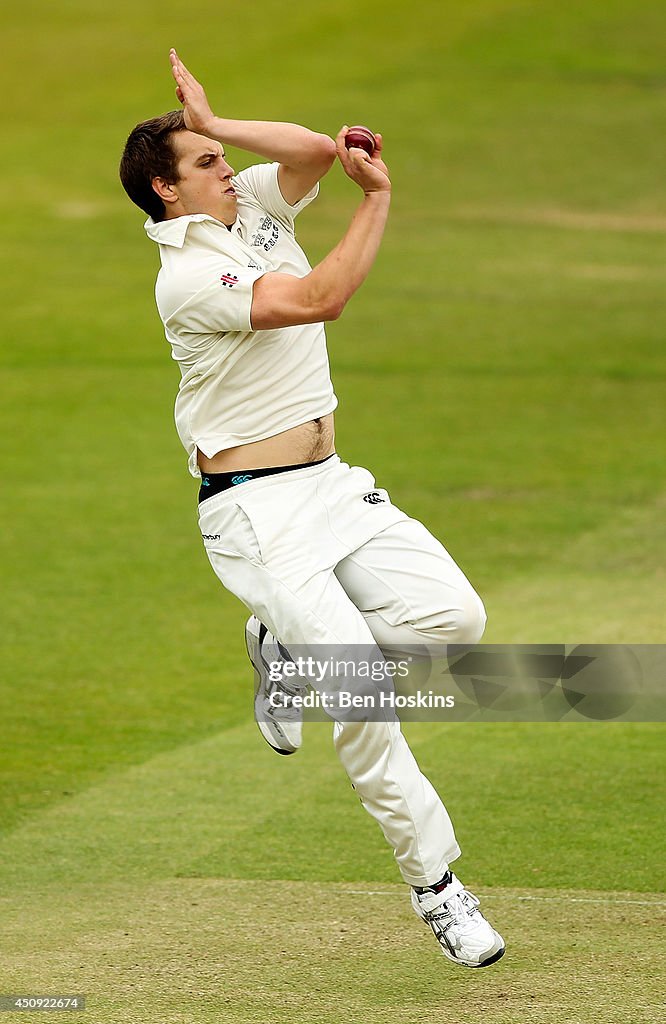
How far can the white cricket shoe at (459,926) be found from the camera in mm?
4164

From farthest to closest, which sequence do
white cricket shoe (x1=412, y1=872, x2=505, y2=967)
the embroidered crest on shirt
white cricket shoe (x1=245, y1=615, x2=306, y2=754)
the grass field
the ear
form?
white cricket shoe (x1=245, y1=615, x2=306, y2=754) < the embroidered crest on shirt < the grass field < the ear < white cricket shoe (x1=412, y1=872, x2=505, y2=967)

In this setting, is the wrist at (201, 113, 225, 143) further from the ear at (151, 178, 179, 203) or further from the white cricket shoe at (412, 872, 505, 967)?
the white cricket shoe at (412, 872, 505, 967)

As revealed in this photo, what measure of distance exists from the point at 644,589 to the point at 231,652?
2470 millimetres

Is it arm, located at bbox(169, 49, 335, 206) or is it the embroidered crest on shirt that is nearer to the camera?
arm, located at bbox(169, 49, 335, 206)

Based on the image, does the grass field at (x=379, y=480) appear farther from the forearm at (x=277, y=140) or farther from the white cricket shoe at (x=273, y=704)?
the forearm at (x=277, y=140)

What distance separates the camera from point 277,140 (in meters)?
4.56

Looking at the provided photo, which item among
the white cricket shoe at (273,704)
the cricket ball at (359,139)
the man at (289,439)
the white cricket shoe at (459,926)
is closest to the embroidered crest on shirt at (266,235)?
the man at (289,439)

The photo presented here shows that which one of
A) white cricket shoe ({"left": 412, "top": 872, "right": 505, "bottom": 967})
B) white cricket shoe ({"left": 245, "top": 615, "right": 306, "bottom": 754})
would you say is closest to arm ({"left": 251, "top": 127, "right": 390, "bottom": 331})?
white cricket shoe ({"left": 245, "top": 615, "right": 306, "bottom": 754})

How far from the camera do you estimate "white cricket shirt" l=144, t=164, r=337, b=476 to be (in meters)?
→ 4.41

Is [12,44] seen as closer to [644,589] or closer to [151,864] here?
[644,589]

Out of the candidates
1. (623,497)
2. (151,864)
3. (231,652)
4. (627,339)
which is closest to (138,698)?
(231,652)

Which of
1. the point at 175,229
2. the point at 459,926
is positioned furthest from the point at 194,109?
the point at 459,926

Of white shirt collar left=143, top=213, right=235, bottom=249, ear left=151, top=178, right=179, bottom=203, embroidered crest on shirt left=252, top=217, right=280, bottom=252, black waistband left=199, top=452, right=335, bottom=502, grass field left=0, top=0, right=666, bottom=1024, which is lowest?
grass field left=0, top=0, right=666, bottom=1024

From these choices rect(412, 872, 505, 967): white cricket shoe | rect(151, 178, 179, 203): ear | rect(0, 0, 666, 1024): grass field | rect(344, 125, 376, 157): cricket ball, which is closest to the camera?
rect(412, 872, 505, 967): white cricket shoe
